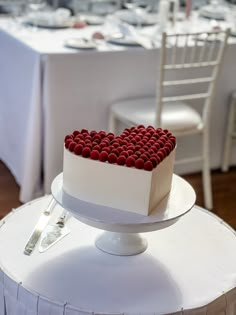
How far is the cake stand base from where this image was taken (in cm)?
130

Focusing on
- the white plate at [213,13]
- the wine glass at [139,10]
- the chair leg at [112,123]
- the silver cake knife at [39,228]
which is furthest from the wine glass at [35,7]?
the silver cake knife at [39,228]

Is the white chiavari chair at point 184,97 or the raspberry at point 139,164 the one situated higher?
the raspberry at point 139,164

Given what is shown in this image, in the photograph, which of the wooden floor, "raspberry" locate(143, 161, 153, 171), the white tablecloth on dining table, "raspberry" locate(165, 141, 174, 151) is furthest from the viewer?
the wooden floor

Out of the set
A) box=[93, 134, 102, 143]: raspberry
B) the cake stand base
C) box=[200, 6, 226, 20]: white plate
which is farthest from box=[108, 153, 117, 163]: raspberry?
box=[200, 6, 226, 20]: white plate

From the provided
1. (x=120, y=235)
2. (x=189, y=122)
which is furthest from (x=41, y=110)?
(x=120, y=235)

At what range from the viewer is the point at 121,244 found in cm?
130

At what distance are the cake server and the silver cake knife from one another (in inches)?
0.5

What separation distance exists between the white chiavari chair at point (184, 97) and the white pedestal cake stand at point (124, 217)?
3.83ft

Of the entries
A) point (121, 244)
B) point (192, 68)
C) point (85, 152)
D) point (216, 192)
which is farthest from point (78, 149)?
point (216, 192)

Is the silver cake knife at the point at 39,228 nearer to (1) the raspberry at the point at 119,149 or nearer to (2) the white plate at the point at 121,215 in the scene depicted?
(2) the white plate at the point at 121,215

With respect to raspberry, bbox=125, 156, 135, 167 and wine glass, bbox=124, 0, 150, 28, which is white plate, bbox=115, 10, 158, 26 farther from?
raspberry, bbox=125, 156, 135, 167

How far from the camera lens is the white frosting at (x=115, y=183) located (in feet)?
3.85

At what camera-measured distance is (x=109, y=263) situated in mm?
1281

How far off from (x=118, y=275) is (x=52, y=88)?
1335mm
